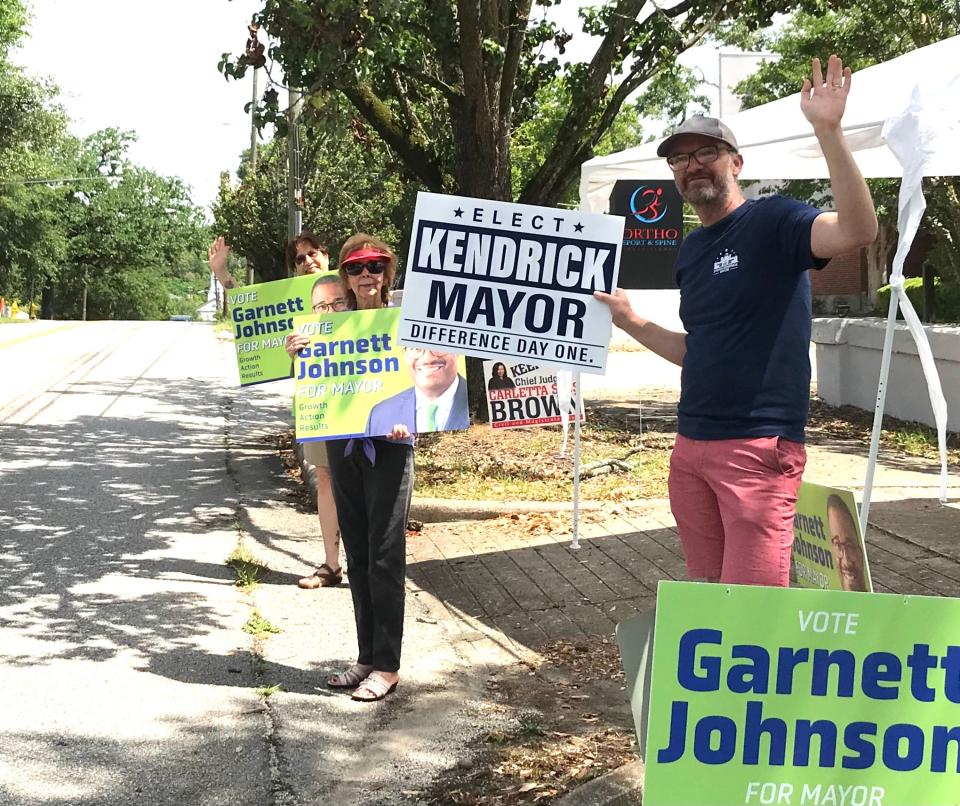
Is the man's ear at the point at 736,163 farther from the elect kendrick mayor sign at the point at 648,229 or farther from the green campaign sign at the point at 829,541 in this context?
the elect kendrick mayor sign at the point at 648,229

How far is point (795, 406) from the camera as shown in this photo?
3523 mm

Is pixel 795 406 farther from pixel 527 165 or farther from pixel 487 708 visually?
pixel 527 165

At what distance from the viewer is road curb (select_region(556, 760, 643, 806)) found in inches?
149

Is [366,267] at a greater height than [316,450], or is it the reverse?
[366,267]

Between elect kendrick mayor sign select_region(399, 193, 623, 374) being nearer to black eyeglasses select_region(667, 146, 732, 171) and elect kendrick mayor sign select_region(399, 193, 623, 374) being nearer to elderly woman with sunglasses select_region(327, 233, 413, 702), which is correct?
elderly woman with sunglasses select_region(327, 233, 413, 702)

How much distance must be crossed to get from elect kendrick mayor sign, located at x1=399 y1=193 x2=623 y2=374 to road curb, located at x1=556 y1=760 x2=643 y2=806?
149cm

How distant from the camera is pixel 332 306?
627cm

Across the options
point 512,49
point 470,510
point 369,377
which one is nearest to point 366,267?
point 369,377

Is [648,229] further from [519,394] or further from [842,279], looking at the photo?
[842,279]

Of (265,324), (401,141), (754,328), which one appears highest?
(401,141)

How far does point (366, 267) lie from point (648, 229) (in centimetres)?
744

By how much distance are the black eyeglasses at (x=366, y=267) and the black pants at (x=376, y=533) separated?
79cm

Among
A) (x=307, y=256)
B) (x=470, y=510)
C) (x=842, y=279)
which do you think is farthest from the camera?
(x=842, y=279)

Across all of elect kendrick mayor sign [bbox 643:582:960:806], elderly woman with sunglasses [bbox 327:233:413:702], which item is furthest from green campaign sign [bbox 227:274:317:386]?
elect kendrick mayor sign [bbox 643:582:960:806]
